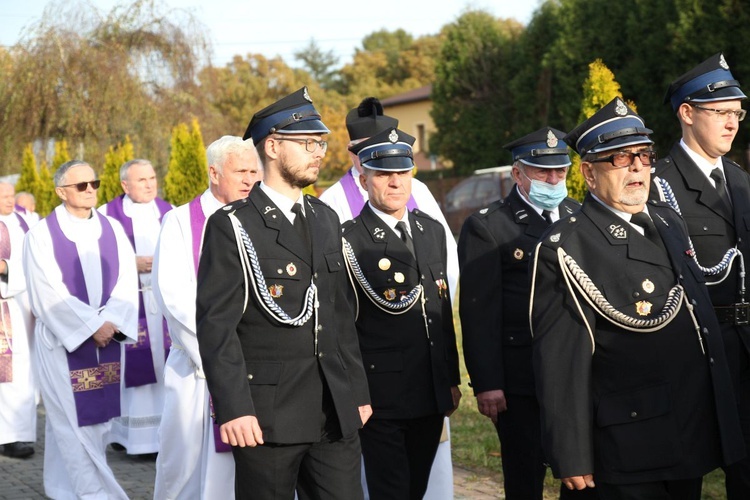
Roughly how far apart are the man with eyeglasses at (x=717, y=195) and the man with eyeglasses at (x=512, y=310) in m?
0.55

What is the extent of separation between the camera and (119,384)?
23.1 feet

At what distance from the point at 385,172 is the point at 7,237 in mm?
5032

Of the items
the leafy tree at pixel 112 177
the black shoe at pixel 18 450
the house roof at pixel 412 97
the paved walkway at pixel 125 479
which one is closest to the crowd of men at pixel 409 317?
the paved walkway at pixel 125 479

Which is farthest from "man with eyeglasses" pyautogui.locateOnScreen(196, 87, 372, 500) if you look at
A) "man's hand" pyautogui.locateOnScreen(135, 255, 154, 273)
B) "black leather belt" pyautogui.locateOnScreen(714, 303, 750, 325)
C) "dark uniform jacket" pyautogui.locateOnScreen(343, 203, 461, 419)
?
"man's hand" pyautogui.locateOnScreen(135, 255, 154, 273)

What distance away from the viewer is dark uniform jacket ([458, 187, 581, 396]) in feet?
16.4

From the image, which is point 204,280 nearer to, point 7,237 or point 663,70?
point 7,237

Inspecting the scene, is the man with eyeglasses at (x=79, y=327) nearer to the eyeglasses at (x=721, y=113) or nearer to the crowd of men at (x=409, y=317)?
the crowd of men at (x=409, y=317)

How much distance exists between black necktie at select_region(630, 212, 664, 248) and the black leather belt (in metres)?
1.11

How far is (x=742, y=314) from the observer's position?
4645mm

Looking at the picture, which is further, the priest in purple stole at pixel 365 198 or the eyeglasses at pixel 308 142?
the priest in purple stole at pixel 365 198

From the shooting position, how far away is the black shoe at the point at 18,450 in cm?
848

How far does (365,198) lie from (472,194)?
2548 centimetres

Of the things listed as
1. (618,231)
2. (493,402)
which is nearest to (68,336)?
(493,402)

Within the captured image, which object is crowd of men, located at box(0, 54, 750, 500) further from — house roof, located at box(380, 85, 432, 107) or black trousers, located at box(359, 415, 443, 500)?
house roof, located at box(380, 85, 432, 107)
